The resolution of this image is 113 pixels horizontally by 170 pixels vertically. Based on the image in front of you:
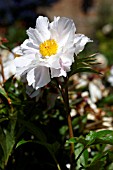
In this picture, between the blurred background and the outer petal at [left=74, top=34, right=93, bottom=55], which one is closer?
the outer petal at [left=74, top=34, right=93, bottom=55]

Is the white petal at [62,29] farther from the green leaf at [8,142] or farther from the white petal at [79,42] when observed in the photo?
the green leaf at [8,142]

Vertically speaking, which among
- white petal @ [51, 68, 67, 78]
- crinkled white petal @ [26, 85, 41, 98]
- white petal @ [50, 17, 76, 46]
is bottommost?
crinkled white petal @ [26, 85, 41, 98]

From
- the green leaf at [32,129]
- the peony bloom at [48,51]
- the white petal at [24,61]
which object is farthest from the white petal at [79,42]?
the green leaf at [32,129]

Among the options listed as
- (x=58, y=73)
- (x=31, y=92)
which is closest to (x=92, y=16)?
(x=31, y=92)

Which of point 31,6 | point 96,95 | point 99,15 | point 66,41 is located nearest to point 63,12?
point 99,15

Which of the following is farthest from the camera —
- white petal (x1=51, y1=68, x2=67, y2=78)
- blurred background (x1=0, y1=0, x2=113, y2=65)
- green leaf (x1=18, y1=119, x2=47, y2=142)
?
blurred background (x1=0, y1=0, x2=113, y2=65)

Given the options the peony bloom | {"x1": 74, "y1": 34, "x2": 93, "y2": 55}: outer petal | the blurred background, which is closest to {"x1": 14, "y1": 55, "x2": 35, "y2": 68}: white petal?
the peony bloom

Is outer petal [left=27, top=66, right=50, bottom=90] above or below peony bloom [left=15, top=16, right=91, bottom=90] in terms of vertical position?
below

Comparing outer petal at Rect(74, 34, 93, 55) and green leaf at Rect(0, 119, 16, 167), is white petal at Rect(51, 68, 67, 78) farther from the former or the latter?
green leaf at Rect(0, 119, 16, 167)
